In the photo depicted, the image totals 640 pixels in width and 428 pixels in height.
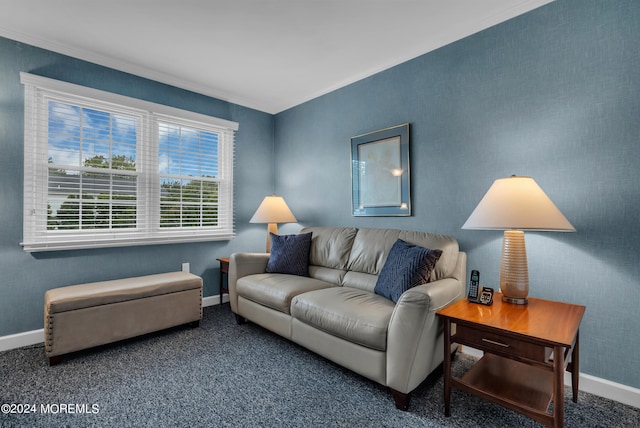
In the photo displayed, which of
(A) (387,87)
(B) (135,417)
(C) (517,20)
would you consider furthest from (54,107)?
(C) (517,20)

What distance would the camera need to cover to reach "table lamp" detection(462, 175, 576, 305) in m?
1.63

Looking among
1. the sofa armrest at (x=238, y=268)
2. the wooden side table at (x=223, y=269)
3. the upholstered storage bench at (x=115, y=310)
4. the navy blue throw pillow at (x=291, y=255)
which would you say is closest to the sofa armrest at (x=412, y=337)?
the navy blue throw pillow at (x=291, y=255)

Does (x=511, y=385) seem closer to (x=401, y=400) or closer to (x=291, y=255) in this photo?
(x=401, y=400)

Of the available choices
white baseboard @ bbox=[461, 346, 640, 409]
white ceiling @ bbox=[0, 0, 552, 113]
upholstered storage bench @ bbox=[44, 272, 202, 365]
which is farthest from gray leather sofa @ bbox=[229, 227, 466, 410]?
white ceiling @ bbox=[0, 0, 552, 113]

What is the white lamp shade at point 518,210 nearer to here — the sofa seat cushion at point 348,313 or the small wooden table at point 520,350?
the small wooden table at point 520,350

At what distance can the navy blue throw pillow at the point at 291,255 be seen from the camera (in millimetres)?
3002

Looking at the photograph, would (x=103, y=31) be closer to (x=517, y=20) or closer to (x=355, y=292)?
(x=355, y=292)

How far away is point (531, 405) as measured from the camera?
1.44m

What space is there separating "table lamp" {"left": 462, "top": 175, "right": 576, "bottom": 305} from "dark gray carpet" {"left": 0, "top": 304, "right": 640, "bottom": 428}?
0.72 m

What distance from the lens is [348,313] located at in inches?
76.3

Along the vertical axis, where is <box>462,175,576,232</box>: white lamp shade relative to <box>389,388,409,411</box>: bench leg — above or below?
above

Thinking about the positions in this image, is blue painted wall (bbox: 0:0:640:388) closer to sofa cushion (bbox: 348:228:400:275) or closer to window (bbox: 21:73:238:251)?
window (bbox: 21:73:238:251)

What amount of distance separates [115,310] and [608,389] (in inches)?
136

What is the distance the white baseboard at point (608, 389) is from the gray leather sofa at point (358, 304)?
851 millimetres
